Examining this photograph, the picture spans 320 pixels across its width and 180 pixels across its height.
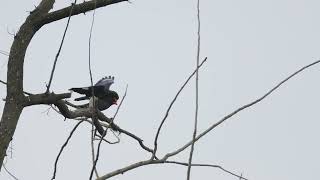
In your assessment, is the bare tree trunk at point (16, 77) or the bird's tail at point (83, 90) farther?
the bird's tail at point (83, 90)

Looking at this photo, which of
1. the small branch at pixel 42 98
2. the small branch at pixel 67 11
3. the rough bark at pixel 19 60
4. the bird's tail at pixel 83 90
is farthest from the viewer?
the bird's tail at pixel 83 90

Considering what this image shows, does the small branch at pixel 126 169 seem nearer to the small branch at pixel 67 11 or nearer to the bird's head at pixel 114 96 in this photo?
the small branch at pixel 67 11

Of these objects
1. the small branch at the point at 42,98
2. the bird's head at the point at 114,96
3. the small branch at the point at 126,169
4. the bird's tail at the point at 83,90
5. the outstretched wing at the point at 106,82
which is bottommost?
the small branch at the point at 126,169

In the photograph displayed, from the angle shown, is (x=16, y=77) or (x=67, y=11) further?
(x=67, y=11)

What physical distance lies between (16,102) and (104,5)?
91 cm

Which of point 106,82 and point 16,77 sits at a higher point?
point 106,82

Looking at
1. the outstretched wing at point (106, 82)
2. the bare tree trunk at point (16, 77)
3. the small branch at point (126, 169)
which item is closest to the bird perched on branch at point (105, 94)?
the outstretched wing at point (106, 82)

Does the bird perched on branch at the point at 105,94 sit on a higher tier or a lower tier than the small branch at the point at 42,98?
higher

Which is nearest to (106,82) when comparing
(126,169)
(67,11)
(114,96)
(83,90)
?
(114,96)

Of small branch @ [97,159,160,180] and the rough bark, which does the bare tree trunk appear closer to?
the rough bark

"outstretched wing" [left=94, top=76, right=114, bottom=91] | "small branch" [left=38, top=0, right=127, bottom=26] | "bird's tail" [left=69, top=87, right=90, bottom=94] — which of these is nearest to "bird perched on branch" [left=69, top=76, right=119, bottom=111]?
"outstretched wing" [left=94, top=76, right=114, bottom=91]

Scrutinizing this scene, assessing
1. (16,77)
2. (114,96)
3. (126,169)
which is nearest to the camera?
(126,169)

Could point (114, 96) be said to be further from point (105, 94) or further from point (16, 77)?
point (16, 77)

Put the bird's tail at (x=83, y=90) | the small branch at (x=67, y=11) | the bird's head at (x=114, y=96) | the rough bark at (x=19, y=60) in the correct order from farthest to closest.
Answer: the bird's head at (x=114, y=96) → the bird's tail at (x=83, y=90) → the small branch at (x=67, y=11) → the rough bark at (x=19, y=60)
